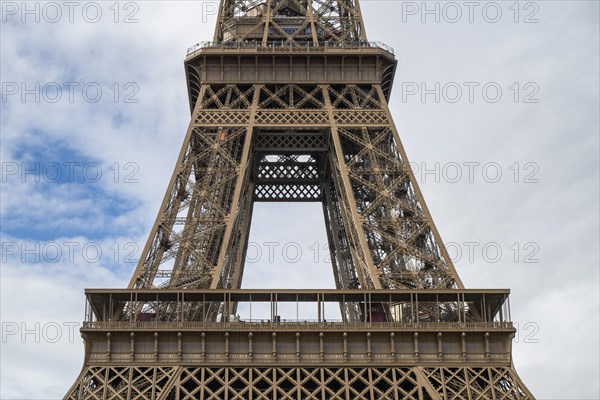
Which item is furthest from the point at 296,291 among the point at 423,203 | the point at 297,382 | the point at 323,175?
the point at 323,175

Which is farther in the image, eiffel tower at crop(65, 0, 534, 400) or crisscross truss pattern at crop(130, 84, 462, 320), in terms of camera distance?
crisscross truss pattern at crop(130, 84, 462, 320)

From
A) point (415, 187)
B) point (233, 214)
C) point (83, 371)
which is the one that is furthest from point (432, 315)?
point (83, 371)

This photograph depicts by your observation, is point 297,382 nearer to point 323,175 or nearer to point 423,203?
point 423,203

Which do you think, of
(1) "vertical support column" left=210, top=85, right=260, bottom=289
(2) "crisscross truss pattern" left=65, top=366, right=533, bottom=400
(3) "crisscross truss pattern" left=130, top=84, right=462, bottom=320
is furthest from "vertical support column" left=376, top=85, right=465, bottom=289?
(1) "vertical support column" left=210, top=85, right=260, bottom=289

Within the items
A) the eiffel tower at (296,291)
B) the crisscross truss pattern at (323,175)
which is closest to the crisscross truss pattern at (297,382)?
the eiffel tower at (296,291)

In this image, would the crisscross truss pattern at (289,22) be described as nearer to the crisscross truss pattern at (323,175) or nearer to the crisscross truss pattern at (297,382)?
the crisscross truss pattern at (323,175)

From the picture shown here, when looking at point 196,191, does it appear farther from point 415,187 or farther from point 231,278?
point 415,187

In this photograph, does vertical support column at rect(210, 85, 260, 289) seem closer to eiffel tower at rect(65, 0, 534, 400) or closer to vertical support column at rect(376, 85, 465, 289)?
eiffel tower at rect(65, 0, 534, 400)
